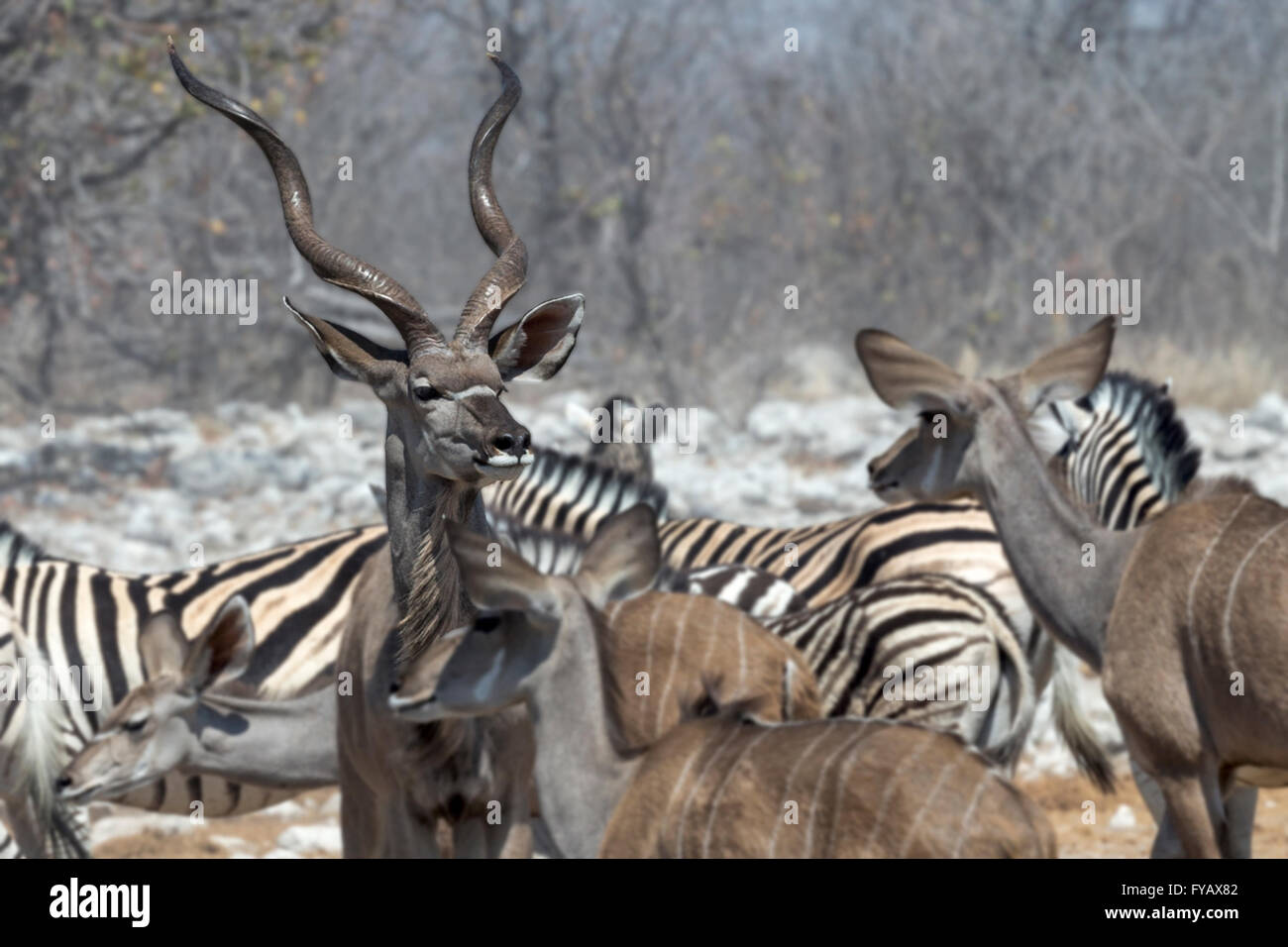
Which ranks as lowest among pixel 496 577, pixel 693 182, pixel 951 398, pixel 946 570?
pixel 946 570

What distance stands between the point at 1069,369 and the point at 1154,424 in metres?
1.16

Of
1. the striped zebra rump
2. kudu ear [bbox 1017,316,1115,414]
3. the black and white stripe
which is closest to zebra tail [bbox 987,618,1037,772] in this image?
the striped zebra rump

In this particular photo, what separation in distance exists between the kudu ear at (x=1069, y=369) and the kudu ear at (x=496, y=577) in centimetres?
180

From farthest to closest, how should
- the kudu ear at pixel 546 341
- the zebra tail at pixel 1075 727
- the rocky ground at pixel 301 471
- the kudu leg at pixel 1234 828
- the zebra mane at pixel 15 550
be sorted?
1. the rocky ground at pixel 301 471
2. the zebra mane at pixel 15 550
3. the zebra tail at pixel 1075 727
4. the kudu leg at pixel 1234 828
5. the kudu ear at pixel 546 341

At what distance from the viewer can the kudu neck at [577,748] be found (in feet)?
12.0

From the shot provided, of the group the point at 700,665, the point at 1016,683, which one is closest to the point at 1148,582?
the point at 1016,683

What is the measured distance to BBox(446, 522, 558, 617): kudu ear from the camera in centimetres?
355

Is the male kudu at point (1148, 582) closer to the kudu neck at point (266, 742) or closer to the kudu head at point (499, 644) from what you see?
the kudu head at point (499, 644)

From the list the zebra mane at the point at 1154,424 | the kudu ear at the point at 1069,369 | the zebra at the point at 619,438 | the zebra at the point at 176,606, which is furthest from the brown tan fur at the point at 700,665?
the zebra at the point at 619,438

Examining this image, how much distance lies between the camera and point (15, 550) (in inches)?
252

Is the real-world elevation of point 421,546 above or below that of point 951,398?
below

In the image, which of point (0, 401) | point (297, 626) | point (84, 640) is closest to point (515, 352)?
point (297, 626)

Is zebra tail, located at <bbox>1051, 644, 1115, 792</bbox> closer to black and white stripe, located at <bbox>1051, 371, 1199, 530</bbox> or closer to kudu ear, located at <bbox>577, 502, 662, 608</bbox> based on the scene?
black and white stripe, located at <bbox>1051, 371, 1199, 530</bbox>

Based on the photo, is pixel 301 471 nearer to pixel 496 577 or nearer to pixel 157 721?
pixel 157 721
